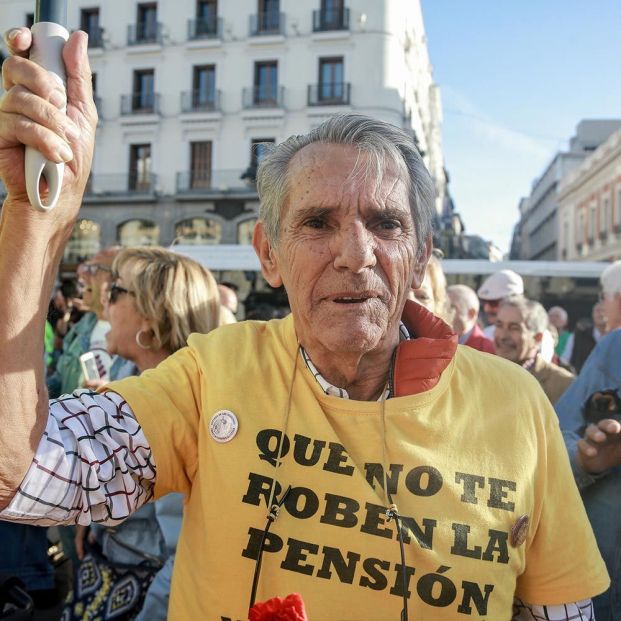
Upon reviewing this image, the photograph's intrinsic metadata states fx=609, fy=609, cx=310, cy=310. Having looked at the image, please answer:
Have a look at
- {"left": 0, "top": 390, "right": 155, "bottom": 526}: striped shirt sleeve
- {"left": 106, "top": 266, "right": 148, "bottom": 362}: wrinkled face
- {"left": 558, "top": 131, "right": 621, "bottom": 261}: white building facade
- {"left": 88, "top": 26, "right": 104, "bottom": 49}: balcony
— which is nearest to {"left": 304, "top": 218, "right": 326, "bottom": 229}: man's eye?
{"left": 0, "top": 390, "right": 155, "bottom": 526}: striped shirt sleeve

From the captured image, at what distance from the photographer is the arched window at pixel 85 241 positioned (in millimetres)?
24938

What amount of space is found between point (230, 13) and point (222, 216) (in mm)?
8613

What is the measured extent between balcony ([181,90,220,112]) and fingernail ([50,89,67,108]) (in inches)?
987

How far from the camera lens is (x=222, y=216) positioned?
24359 mm

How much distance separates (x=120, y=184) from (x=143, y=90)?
14.3ft

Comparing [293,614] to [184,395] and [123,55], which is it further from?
[123,55]

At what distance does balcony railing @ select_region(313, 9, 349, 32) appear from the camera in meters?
24.2

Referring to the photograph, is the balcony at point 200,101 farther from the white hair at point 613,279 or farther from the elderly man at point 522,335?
the white hair at point 613,279

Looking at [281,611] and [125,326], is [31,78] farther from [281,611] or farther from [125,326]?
[125,326]

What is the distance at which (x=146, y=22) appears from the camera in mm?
26266

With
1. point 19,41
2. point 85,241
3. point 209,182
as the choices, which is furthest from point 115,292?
point 85,241

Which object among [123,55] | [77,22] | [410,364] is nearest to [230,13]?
[123,55]

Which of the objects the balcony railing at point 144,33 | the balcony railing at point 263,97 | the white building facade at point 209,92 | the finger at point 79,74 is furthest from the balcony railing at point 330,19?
the finger at point 79,74

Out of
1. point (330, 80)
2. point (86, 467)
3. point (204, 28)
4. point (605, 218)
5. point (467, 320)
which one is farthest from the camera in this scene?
point (605, 218)
